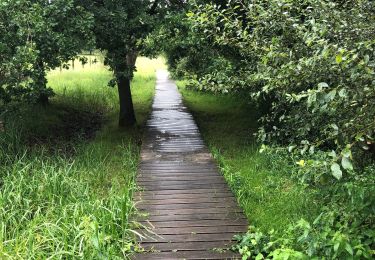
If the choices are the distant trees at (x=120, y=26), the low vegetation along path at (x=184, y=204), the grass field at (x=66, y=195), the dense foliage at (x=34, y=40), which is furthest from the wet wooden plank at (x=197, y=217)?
the distant trees at (x=120, y=26)

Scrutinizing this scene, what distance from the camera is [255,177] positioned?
22.1 ft

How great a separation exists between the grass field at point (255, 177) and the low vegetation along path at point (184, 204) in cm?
22

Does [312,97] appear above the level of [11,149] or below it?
above

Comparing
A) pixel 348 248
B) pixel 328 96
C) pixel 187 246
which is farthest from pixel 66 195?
A: pixel 328 96

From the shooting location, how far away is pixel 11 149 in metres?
7.98

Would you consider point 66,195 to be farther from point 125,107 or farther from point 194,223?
point 125,107

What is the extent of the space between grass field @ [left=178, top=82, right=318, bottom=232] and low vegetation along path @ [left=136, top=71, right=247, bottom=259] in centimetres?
22

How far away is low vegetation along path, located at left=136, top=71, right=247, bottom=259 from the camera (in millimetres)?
4396

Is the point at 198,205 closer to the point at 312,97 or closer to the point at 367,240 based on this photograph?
the point at 367,240

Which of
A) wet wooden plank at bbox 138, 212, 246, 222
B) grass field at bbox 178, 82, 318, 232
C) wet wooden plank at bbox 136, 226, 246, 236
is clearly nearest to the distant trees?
grass field at bbox 178, 82, 318, 232

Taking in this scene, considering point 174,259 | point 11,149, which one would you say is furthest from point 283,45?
point 11,149

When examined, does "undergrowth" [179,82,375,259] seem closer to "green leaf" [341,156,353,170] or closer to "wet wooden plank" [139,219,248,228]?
"wet wooden plank" [139,219,248,228]

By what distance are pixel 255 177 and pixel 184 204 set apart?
1716 millimetres

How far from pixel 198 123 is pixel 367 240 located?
8938 millimetres
